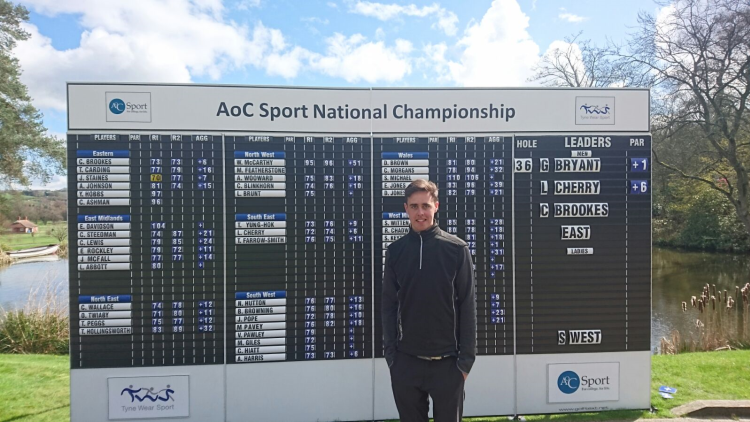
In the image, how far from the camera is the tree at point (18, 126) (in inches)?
442

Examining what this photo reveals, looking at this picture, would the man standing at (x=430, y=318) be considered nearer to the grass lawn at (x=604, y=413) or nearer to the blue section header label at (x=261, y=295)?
the blue section header label at (x=261, y=295)

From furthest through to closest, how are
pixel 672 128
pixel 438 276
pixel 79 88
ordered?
pixel 672 128
pixel 79 88
pixel 438 276

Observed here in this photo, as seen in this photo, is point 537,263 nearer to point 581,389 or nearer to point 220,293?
point 581,389

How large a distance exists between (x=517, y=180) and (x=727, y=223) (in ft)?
73.0

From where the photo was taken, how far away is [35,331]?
713 cm

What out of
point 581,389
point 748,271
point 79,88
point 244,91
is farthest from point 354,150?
point 748,271

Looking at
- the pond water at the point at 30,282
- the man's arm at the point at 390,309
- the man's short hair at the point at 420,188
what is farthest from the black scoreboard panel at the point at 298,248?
the pond water at the point at 30,282

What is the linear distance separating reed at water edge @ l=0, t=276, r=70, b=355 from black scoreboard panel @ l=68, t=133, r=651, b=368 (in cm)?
418

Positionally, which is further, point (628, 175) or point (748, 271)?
point (748, 271)

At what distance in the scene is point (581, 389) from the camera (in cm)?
423

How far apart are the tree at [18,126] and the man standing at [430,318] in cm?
1264

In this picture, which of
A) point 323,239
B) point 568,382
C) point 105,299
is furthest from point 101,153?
point 568,382

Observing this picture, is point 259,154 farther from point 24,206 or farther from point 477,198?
point 24,206

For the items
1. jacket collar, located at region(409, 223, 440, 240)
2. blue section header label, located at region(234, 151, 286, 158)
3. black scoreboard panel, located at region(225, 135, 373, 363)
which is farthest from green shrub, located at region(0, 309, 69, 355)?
jacket collar, located at region(409, 223, 440, 240)
